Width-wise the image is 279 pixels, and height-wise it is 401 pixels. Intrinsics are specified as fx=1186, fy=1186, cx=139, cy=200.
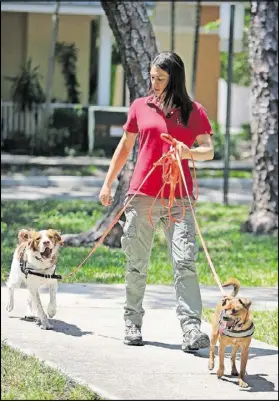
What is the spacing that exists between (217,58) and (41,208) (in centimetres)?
2031

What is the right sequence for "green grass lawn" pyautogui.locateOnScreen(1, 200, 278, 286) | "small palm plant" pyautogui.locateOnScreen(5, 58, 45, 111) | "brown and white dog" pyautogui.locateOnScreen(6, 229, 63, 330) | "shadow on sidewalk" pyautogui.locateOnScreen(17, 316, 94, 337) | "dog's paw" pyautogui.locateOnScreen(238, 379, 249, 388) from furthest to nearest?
"small palm plant" pyautogui.locateOnScreen(5, 58, 45, 111) → "green grass lawn" pyautogui.locateOnScreen(1, 200, 278, 286) → "shadow on sidewalk" pyautogui.locateOnScreen(17, 316, 94, 337) → "brown and white dog" pyautogui.locateOnScreen(6, 229, 63, 330) → "dog's paw" pyautogui.locateOnScreen(238, 379, 249, 388)

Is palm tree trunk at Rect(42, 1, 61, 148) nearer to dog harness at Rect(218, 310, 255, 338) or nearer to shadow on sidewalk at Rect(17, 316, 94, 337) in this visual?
shadow on sidewalk at Rect(17, 316, 94, 337)

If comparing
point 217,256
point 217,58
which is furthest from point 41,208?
point 217,58

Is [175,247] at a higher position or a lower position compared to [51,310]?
higher

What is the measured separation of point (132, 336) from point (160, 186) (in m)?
0.90

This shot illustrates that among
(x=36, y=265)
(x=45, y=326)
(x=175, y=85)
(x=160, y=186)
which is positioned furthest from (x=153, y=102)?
(x=45, y=326)

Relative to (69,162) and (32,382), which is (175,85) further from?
(69,162)

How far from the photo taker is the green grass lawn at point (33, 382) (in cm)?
526

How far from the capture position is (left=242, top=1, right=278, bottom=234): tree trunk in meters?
14.4

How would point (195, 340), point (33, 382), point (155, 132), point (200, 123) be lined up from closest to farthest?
→ 1. point (33, 382)
2. point (155, 132)
3. point (200, 123)
4. point (195, 340)

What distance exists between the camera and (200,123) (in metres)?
6.25

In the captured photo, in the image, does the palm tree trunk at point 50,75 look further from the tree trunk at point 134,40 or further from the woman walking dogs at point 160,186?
the woman walking dogs at point 160,186

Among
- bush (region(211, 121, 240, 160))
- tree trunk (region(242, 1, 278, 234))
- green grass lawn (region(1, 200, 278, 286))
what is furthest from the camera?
bush (region(211, 121, 240, 160))

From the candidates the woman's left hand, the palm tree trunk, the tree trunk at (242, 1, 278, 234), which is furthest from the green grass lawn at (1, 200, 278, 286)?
the palm tree trunk
